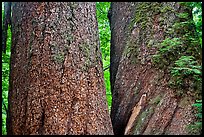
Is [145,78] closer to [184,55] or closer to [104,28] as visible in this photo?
[184,55]

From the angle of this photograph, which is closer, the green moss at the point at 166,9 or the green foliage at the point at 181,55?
the green foliage at the point at 181,55

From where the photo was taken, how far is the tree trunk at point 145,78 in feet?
12.9

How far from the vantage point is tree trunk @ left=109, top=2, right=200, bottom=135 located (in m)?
3.92

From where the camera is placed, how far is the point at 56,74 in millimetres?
3520

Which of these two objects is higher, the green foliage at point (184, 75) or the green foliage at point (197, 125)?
the green foliage at point (184, 75)

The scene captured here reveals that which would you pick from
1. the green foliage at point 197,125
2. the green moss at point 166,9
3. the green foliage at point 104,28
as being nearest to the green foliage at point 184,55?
the green foliage at point 197,125

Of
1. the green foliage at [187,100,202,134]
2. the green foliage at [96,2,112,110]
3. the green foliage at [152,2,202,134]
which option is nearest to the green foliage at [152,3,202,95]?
the green foliage at [152,2,202,134]

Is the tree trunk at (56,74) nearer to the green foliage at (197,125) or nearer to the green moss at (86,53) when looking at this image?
the green moss at (86,53)

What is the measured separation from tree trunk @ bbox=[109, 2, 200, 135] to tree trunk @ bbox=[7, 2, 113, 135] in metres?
0.75

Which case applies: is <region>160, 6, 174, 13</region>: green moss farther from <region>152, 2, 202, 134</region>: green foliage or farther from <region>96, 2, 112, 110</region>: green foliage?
<region>96, 2, 112, 110</region>: green foliage

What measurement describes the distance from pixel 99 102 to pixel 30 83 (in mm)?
876

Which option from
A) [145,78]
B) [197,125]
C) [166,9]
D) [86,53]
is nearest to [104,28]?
[166,9]

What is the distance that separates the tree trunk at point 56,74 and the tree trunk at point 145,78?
75 cm

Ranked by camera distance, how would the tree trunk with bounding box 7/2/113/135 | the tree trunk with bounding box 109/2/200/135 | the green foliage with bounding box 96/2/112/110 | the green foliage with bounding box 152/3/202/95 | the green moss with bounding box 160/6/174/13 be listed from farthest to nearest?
the green foliage with bounding box 96/2/112/110
the green moss with bounding box 160/6/174/13
the green foliage with bounding box 152/3/202/95
the tree trunk with bounding box 109/2/200/135
the tree trunk with bounding box 7/2/113/135
